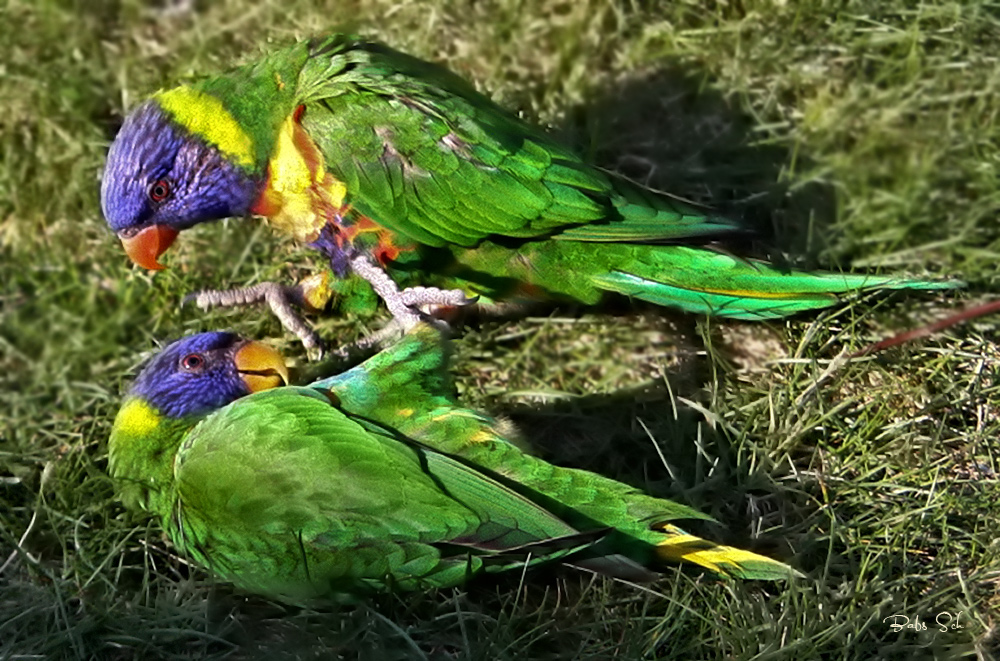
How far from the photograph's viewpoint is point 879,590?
2.40 metres

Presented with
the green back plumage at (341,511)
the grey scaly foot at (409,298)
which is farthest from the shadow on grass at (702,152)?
the green back plumage at (341,511)

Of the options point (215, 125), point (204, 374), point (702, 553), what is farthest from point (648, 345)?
point (215, 125)

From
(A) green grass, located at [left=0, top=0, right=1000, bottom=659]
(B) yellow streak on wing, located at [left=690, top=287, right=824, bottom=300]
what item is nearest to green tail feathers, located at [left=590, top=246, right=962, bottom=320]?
(B) yellow streak on wing, located at [left=690, top=287, right=824, bottom=300]

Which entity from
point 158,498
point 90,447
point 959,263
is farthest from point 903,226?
point 90,447

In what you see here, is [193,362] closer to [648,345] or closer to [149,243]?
[149,243]

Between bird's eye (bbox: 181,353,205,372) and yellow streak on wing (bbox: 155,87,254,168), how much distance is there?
550mm

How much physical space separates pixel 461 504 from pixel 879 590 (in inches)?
44.7

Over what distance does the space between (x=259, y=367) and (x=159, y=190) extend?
0.56 m

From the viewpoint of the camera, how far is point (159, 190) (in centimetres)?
258

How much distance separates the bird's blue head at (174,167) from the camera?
2547 millimetres

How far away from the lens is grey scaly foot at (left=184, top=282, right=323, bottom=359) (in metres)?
2.93

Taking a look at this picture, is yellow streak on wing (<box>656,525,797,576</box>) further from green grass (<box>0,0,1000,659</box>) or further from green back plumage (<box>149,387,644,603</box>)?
green back plumage (<box>149,387,644,603</box>)

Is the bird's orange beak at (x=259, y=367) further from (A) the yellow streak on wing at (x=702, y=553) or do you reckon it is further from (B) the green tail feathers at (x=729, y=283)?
(A) the yellow streak on wing at (x=702, y=553)

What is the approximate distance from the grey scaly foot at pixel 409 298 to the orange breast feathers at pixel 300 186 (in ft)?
0.74
